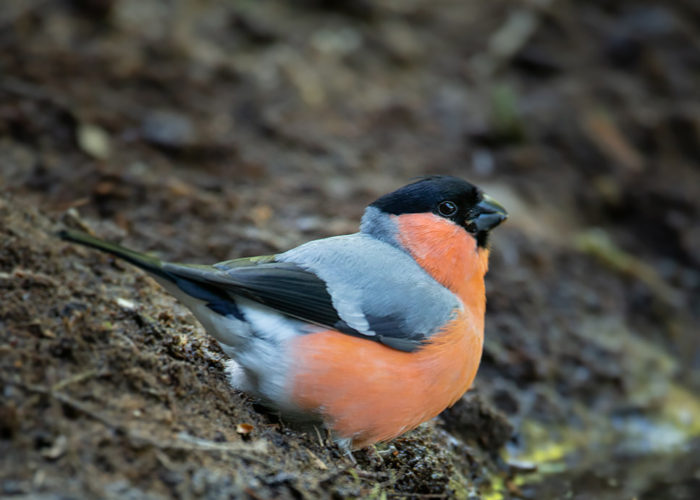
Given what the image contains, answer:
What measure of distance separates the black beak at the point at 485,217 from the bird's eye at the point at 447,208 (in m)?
0.11

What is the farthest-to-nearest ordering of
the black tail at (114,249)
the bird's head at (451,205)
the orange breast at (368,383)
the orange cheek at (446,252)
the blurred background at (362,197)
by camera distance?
the bird's head at (451,205)
the orange cheek at (446,252)
the orange breast at (368,383)
the blurred background at (362,197)
the black tail at (114,249)

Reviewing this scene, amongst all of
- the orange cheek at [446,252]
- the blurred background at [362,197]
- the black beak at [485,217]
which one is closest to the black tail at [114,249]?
the blurred background at [362,197]

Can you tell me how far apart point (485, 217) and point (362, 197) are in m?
2.71

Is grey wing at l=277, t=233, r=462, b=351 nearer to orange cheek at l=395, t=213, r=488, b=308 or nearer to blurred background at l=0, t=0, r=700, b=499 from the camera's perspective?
orange cheek at l=395, t=213, r=488, b=308

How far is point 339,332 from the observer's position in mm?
3705

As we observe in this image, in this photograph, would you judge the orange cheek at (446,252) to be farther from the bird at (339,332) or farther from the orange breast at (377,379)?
the orange breast at (377,379)

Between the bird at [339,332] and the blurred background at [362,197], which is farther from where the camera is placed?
the bird at [339,332]

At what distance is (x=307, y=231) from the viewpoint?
624 cm

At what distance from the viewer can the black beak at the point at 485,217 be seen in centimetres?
441

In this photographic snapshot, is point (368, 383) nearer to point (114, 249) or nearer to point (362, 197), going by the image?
point (114, 249)

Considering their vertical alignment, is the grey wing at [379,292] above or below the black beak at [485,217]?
below

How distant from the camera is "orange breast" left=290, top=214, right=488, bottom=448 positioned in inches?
142

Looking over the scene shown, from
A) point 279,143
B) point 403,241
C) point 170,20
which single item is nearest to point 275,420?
point 403,241

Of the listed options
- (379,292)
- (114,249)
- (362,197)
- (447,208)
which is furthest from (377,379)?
(362,197)
